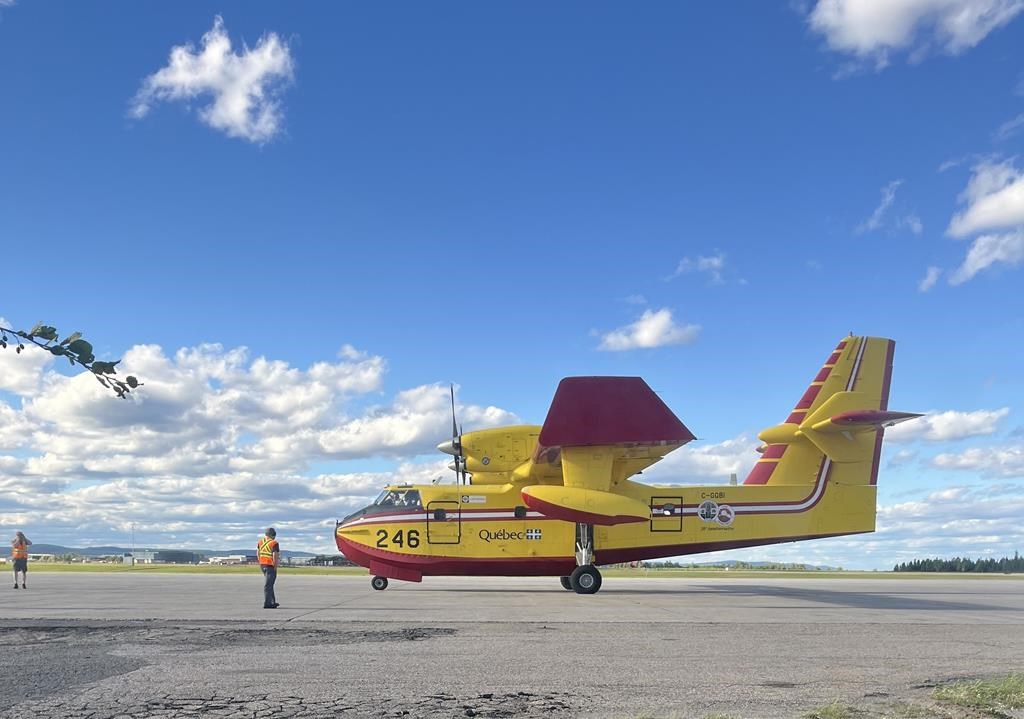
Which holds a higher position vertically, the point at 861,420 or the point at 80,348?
the point at 861,420

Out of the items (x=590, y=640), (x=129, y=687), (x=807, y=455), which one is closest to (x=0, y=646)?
(x=129, y=687)

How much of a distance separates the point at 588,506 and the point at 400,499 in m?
6.03

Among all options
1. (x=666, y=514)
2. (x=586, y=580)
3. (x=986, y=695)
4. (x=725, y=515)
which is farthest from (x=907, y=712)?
(x=725, y=515)

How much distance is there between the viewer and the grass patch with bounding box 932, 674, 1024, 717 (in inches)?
267

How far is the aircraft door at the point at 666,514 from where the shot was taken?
73.0ft

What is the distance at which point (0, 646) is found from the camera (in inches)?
395

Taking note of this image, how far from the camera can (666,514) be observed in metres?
22.3

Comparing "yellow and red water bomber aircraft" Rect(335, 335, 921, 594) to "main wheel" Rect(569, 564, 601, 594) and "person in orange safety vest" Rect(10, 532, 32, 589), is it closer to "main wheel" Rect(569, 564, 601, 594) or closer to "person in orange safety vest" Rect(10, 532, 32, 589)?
"main wheel" Rect(569, 564, 601, 594)

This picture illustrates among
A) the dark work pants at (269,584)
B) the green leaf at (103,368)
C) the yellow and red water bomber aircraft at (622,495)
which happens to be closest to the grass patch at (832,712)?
the green leaf at (103,368)

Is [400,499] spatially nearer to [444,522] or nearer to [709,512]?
[444,522]

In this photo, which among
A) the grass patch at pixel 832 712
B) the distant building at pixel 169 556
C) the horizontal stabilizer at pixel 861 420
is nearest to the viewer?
the grass patch at pixel 832 712

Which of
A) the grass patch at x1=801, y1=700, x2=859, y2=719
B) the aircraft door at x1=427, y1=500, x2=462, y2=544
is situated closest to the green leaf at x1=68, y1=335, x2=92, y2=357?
the grass patch at x1=801, y1=700, x2=859, y2=719

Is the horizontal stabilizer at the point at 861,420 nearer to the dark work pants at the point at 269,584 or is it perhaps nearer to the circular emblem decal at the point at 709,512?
the circular emblem decal at the point at 709,512

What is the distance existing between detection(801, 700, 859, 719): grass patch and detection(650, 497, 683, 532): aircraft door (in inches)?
613
